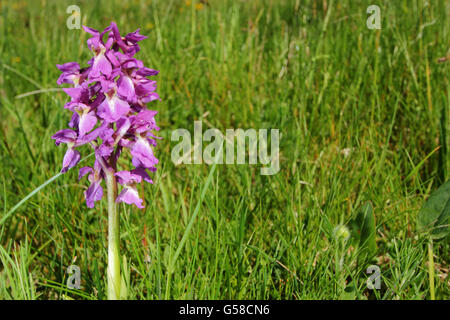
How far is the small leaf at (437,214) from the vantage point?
1.71 m

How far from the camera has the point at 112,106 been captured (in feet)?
4.07

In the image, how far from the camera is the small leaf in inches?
67.5

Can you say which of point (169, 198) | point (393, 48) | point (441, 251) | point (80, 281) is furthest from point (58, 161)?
point (393, 48)

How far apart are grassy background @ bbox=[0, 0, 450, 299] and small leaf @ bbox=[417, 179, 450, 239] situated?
0.15 ft

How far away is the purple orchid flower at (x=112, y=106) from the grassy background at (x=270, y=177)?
0.73 ft

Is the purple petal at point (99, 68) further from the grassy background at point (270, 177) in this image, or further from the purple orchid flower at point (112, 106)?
the grassy background at point (270, 177)

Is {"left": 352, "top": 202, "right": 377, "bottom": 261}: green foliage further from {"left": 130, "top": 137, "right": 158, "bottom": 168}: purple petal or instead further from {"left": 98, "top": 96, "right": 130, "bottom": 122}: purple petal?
{"left": 98, "top": 96, "right": 130, "bottom": 122}: purple petal

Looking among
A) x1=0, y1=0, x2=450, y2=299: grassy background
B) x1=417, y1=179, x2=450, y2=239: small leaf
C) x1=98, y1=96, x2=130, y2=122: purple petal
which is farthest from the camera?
x1=417, y1=179, x2=450, y2=239: small leaf

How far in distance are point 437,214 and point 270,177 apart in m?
0.70

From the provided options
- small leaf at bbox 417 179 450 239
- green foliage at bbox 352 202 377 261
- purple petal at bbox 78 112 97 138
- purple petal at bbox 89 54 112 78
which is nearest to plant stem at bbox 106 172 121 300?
purple petal at bbox 78 112 97 138

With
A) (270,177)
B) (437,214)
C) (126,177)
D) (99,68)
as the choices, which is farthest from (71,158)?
(437,214)

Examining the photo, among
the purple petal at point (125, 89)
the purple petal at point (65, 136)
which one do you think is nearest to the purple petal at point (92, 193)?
the purple petal at point (65, 136)

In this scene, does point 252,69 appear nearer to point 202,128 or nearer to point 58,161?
point 202,128

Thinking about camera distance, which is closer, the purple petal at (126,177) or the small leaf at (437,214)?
the purple petal at (126,177)
